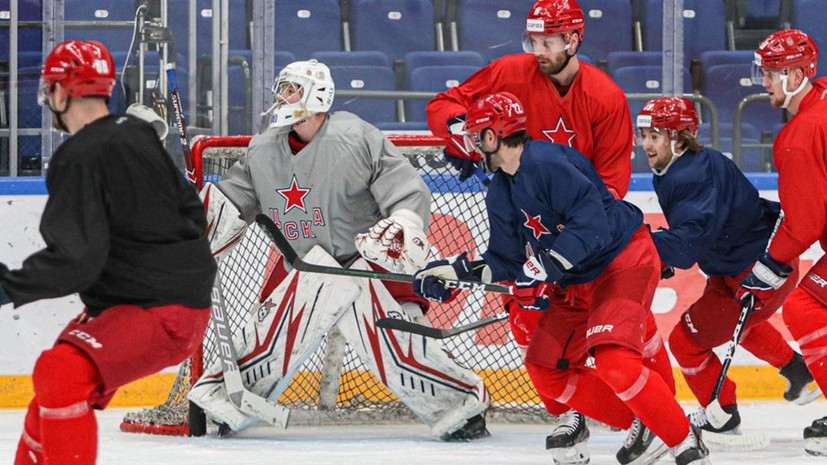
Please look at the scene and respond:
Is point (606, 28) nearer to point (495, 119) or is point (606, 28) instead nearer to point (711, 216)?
point (711, 216)

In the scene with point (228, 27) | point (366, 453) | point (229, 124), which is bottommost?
point (366, 453)

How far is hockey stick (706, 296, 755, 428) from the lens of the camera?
4.14 m

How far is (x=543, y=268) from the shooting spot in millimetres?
3473

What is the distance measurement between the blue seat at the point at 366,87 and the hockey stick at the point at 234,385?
0.99 m

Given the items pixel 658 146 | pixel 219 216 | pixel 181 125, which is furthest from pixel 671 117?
pixel 181 125

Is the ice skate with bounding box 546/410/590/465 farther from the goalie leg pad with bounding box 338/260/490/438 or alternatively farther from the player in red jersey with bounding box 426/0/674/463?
the goalie leg pad with bounding box 338/260/490/438

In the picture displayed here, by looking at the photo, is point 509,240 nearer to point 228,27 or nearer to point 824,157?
point 824,157

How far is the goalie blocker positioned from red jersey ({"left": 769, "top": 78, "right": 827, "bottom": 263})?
105 cm

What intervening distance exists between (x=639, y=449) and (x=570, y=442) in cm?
19

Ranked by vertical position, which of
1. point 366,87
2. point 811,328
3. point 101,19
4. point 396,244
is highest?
point 101,19

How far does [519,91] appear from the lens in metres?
4.09

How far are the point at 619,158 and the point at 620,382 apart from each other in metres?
0.81

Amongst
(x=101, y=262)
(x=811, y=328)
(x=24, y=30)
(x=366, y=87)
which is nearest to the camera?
(x=101, y=262)

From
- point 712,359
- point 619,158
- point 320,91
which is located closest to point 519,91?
point 619,158
